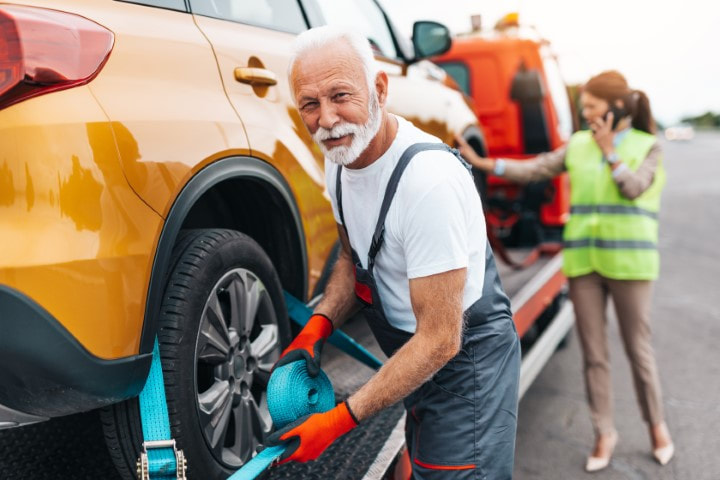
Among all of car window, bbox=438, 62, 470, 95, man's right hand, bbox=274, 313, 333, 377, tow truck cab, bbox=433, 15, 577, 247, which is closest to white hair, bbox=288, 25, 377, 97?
man's right hand, bbox=274, 313, 333, 377

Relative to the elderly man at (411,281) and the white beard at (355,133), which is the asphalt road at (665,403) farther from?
the white beard at (355,133)

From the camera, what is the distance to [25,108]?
61.5 inches

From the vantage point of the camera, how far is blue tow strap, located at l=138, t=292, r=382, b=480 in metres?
1.75

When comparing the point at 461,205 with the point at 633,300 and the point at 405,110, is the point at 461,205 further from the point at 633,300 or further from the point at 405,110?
the point at 633,300

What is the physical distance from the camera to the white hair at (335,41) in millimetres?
1795

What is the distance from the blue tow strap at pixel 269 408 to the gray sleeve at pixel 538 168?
2.39m

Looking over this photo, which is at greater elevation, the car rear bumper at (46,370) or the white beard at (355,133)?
the white beard at (355,133)

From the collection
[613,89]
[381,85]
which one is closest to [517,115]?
[613,89]

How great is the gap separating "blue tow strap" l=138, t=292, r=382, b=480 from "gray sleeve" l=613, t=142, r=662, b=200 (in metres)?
1.99

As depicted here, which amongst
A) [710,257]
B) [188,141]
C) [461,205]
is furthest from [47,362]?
[710,257]

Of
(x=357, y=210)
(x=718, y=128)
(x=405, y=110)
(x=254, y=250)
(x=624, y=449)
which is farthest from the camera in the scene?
(x=718, y=128)

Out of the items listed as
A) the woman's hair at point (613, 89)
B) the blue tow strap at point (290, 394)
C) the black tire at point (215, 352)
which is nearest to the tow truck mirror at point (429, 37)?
the woman's hair at point (613, 89)

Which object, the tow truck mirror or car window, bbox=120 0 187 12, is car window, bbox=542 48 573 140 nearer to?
the tow truck mirror

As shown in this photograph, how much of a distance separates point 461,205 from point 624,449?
100 inches
